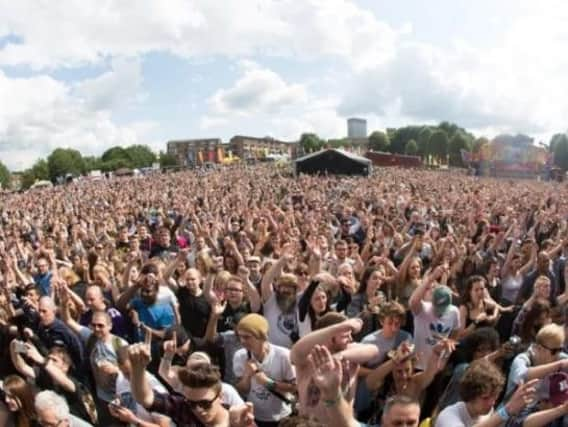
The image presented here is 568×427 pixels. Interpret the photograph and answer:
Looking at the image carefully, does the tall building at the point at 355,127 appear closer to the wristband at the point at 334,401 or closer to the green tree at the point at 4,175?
the green tree at the point at 4,175

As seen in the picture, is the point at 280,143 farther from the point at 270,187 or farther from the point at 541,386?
the point at 541,386

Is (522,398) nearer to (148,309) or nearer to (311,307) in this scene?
(311,307)

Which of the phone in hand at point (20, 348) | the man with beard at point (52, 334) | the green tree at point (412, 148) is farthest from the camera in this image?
the green tree at point (412, 148)

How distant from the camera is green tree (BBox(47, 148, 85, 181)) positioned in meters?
96.9

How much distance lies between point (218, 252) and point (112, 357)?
4308 mm

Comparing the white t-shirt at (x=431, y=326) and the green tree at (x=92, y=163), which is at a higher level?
the green tree at (x=92, y=163)

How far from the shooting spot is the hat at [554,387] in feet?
11.0

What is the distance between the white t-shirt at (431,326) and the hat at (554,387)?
1.22 m

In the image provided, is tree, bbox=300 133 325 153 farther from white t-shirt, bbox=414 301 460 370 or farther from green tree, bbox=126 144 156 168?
white t-shirt, bbox=414 301 460 370

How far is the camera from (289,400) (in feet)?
12.1

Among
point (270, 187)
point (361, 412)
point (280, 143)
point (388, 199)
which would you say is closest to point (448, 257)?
point (361, 412)

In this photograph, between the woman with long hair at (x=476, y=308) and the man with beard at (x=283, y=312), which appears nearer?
the man with beard at (x=283, y=312)

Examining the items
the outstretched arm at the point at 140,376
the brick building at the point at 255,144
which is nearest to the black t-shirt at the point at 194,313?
the outstretched arm at the point at 140,376

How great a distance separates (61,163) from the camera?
97.1 m
